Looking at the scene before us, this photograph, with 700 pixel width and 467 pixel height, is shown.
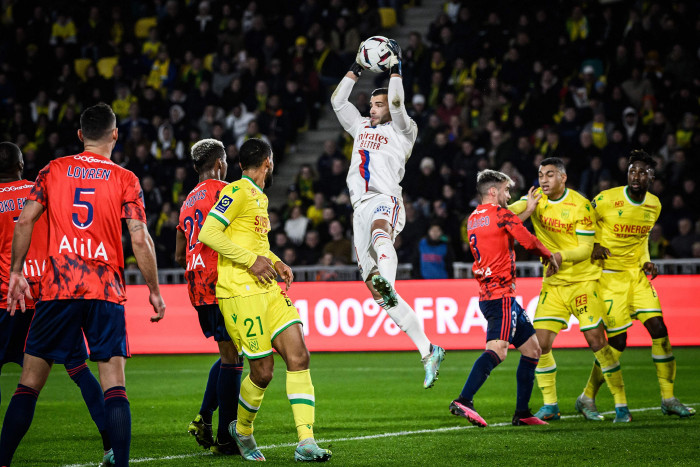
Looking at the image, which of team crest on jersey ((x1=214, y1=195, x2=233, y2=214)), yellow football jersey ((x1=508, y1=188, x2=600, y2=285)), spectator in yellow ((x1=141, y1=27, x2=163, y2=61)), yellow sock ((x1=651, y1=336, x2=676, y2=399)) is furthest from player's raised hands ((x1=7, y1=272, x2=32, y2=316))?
spectator in yellow ((x1=141, y1=27, x2=163, y2=61))

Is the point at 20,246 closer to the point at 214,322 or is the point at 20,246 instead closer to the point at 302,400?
the point at 214,322

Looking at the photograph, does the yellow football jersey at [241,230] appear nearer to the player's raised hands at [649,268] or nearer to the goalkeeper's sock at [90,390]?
the goalkeeper's sock at [90,390]

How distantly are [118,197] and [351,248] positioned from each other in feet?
36.7

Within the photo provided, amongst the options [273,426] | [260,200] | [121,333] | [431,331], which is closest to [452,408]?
[273,426]

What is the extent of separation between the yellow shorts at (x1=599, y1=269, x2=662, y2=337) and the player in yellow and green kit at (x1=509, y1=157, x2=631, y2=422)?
24cm

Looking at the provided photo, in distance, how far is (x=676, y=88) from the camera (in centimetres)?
1700

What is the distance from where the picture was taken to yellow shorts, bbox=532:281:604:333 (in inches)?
329

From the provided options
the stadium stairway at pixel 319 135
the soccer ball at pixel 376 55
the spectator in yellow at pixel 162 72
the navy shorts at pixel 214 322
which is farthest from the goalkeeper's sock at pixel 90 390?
the spectator in yellow at pixel 162 72

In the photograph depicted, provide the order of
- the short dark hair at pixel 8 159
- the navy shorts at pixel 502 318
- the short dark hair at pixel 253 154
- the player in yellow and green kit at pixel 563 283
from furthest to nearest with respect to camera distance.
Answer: the player in yellow and green kit at pixel 563 283
the navy shorts at pixel 502 318
the short dark hair at pixel 8 159
the short dark hair at pixel 253 154

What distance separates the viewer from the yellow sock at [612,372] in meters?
8.14

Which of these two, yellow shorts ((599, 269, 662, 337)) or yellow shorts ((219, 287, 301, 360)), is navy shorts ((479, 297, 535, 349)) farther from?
yellow shorts ((219, 287, 301, 360))

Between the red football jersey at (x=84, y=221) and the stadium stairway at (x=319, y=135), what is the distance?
15.0 m

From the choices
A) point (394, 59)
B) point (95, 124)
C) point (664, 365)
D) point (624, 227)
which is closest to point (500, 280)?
point (624, 227)

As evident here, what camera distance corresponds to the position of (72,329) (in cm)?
534
